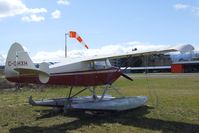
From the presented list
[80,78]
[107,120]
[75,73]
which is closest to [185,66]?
[80,78]

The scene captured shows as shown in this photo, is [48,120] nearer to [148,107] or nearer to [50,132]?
[50,132]

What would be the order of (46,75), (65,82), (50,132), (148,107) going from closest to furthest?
(50,132), (46,75), (65,82), (148,107)

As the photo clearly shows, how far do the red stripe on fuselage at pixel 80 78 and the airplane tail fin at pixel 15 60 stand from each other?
23 centimetres

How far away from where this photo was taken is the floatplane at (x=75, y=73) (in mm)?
11484

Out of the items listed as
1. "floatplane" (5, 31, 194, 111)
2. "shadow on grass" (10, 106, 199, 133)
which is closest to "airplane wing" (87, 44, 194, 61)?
"floatplane" (5, 31, 194, 111)

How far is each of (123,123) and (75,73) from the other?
2.78m

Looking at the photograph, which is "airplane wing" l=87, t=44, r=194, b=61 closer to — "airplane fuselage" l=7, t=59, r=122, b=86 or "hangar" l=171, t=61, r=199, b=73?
"airplane fuselage" l=7, t=59, r=122, b=86

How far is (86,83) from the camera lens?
1330 centimetres

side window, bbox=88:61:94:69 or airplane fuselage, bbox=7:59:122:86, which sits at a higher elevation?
side window, bbox=88:61:94:69

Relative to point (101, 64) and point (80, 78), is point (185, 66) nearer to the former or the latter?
point (101, 64)

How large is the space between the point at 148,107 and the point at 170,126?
360 centimetres

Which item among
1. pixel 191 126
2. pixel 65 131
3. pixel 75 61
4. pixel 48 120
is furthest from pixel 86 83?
pixel 191 126

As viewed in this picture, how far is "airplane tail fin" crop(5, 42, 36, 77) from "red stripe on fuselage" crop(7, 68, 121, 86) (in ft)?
0.74

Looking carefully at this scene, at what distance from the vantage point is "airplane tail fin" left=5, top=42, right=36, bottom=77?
1162 cm
